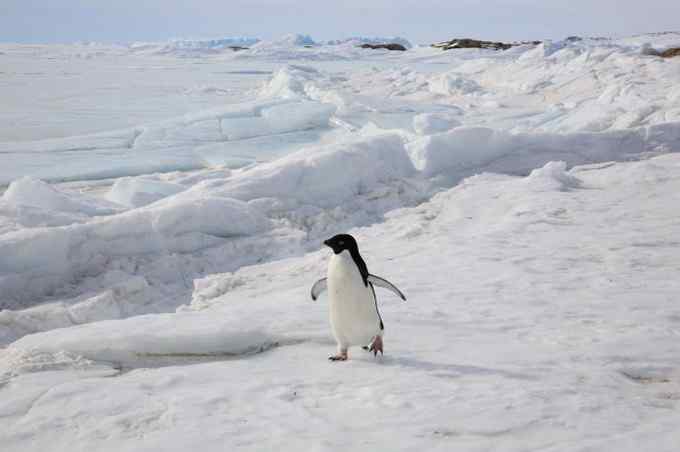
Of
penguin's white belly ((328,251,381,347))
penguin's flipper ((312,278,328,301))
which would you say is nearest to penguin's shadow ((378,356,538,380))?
penguin's white belly ((328,251,381,347))

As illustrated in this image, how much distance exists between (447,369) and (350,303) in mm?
548

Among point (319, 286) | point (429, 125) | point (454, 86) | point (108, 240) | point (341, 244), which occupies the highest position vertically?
point (454, 86)

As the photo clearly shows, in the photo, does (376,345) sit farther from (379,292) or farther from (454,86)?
(454,86)

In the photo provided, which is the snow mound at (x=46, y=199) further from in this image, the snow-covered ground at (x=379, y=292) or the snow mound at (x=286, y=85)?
the snow mound at (x=286, y=85)

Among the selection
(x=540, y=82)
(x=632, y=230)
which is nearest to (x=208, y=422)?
(x=632, y=230)

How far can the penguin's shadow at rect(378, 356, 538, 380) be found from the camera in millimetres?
2658

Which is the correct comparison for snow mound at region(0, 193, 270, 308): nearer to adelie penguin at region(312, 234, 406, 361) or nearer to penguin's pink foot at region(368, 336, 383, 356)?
adelie penguin at region(312, 234, 406, 361)

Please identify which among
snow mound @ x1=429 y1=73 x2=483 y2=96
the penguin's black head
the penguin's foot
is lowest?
the penguin's foot

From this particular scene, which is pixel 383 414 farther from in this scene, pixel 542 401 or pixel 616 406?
pixel 616 406

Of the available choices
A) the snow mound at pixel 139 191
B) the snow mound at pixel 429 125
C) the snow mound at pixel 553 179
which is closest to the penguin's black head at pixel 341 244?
the snow mound at pixel 553 179

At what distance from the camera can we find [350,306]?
2.96 m

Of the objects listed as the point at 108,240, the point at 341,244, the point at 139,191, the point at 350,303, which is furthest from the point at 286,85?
the point at 350,303

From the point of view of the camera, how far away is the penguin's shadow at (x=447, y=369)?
266cm

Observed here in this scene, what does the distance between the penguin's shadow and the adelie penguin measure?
0.36 feet
